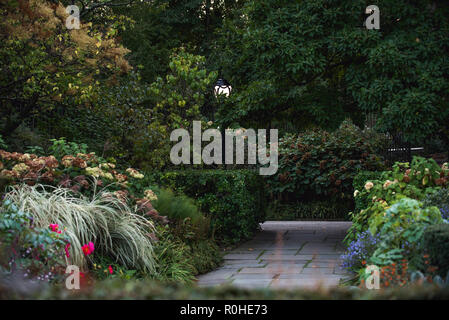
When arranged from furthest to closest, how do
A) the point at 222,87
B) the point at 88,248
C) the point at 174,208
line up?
the point at 222,87, the point at 174,208, the point at 88,248

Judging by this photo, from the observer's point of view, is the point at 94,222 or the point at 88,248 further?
the point at 94,222

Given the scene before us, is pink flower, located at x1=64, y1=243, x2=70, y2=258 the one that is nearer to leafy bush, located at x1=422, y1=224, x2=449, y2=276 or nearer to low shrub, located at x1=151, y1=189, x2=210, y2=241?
low shrub, located at x1=151, y1=189, x2=210, y2=241

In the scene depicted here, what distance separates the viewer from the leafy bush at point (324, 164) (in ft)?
31.3

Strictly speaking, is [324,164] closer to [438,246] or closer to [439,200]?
[439,200]

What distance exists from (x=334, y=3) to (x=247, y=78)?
1.95 metres

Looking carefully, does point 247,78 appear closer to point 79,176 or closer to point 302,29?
point 302,29

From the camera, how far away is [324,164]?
995 centimetres

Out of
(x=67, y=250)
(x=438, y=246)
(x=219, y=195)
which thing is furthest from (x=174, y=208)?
(x=438, y=246)

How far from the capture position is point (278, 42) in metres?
7.59

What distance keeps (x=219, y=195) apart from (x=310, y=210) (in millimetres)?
5512

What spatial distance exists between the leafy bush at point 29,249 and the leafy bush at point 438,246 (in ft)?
8.54

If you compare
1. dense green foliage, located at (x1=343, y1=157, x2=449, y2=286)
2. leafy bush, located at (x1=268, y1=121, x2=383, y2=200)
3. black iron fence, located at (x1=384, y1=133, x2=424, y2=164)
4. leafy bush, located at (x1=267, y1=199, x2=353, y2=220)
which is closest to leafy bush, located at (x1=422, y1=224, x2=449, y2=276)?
dense green foliage, located at (x1=343, y1=157, x2=449, y2=286)

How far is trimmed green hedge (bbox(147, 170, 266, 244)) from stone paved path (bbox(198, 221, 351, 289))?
0.33m

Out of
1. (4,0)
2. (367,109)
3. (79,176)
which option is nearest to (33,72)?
(4,0)
